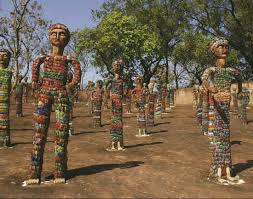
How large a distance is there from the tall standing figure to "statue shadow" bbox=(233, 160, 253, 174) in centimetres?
399

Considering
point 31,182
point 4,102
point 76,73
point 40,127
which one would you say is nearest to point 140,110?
point 4,102

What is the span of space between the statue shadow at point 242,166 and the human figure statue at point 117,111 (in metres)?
3.97

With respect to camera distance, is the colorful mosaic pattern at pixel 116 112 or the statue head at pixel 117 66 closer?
the colorful mosaic pattern at pixel 116 112

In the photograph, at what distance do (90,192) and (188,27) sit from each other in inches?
1453

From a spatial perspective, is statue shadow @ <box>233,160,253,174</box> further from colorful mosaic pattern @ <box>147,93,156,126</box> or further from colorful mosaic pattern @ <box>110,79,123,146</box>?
colorful mosaic pattern @ <box>147,93,156,126</box>

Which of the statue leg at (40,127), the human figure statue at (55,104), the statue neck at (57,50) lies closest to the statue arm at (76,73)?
the human figure statue at (55,104)

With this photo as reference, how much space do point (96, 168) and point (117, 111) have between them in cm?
365

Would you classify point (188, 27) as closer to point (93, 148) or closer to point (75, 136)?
point (75, 136)

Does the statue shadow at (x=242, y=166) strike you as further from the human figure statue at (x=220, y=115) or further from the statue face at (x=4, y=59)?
the statue face at (x=4, y=59)

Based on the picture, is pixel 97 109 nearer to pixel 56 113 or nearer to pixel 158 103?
pixel 158 103

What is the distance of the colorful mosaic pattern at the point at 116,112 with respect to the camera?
14.4m

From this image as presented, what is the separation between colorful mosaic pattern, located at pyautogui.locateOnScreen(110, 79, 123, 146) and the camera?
47.1 feet

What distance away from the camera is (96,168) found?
11188mm

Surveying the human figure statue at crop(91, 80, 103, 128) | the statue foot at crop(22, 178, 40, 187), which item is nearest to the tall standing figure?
the statue foot at crop(22, 178, 40, 187)
